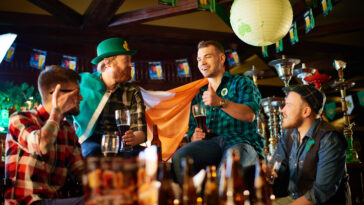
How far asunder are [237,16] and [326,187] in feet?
5.09

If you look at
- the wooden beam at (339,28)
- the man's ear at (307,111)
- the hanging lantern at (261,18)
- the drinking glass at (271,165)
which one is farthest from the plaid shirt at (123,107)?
the wooden beam at (339,28)

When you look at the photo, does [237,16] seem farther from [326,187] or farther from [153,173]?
[153,173]

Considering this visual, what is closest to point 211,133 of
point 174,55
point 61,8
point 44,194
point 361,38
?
point 44,194

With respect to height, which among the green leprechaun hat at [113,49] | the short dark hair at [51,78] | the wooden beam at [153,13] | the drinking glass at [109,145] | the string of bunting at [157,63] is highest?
the wooden beam at [153,13]

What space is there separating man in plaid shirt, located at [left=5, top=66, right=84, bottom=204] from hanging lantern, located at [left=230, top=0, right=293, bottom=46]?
1550 millimetres

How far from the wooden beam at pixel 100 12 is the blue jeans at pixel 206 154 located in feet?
9.48

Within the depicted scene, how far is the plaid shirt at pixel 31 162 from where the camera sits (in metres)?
1.99

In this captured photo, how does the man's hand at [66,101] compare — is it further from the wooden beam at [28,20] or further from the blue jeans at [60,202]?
the wooden beam at [28,20]

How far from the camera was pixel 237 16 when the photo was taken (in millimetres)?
3215

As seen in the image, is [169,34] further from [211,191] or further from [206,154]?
[211,191]

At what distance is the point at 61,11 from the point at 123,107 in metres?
2.96

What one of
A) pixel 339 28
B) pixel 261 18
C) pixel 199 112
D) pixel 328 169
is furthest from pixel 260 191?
pixel 339 28

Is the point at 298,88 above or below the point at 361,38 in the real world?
below

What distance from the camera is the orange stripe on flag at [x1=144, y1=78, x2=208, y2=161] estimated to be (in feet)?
12.6
